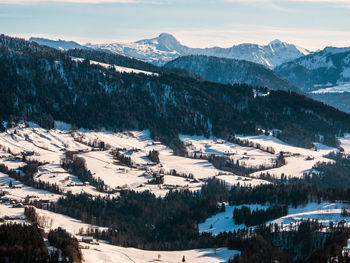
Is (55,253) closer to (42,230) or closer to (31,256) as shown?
(31,256)

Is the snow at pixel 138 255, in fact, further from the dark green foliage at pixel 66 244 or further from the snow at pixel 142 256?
the dark green foliage at pixel 66 244

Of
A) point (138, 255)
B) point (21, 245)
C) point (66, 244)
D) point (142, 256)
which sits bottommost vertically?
point (138, 255)

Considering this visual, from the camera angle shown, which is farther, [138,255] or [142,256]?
[138,255]

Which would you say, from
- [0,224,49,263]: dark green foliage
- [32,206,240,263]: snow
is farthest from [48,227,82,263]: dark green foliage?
[0,224,49,263]: dark green foliage

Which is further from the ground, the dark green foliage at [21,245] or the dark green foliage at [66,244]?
the dark green foliage at [21,245]

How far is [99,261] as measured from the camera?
7042 inches

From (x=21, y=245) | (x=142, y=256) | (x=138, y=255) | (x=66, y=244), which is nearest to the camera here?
(x=21, y=245)

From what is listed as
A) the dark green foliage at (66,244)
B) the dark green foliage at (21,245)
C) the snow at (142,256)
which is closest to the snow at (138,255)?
the snow at (142,256)

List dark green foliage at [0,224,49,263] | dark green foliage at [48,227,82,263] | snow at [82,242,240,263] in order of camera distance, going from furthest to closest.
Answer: snow at [82,242,240,263], dark green foliage at [48,227,82,263], dark green foliage at [0,224,49,263]

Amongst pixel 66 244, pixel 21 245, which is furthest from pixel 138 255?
pixel 21 245

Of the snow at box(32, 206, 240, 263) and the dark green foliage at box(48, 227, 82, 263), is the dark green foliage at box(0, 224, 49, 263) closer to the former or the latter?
the dark green foliage at box(48, 227, 82, 263)

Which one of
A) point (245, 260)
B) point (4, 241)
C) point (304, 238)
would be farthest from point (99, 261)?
point (304, 238)

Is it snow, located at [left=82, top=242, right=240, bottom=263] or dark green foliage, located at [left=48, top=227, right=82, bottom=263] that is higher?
dark green foliage, located at [left=48, top=227, right=82, bottom=263]

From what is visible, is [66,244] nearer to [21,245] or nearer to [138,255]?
[21,245]
